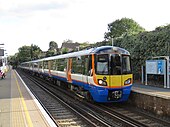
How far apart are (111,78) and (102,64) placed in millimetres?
748

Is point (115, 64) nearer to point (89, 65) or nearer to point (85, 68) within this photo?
point (89, 65)

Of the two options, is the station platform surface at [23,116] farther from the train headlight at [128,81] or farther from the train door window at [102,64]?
the train headlight at [128,81]

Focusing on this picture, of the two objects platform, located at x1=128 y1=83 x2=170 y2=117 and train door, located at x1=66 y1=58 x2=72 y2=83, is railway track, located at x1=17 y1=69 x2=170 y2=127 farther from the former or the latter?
train door, located at x1=66 y1=58 x2=72 y2=83

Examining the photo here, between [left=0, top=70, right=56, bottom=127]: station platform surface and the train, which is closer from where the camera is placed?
[left=0, top=70, right=56, bottom=127]: station platform surface

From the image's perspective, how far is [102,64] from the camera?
11961 millimetres

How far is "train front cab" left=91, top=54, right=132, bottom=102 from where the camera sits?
11688mm

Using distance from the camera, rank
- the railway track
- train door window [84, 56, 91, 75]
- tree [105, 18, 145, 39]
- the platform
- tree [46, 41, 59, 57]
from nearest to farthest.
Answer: the railway track, the platform, train door window [84, 56, 91, 75], tree [46, 41, 59, 57], tree [105, 18, 145, 39]

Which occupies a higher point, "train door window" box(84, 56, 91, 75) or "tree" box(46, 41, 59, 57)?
"tree" box(46, 41, 59, 57)

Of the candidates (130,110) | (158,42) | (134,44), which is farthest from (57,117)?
(134,44)

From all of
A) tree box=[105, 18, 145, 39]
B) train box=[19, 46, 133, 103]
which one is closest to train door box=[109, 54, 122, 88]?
train box=[19, 46, 133, 103]

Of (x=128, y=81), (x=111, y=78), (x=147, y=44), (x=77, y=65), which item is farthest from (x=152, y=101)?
(x=147, y=44)

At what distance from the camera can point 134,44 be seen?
19.9 meters

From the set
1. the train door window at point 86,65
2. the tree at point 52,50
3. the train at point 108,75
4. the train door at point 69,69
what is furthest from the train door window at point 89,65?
Result: the tree at point 52,50

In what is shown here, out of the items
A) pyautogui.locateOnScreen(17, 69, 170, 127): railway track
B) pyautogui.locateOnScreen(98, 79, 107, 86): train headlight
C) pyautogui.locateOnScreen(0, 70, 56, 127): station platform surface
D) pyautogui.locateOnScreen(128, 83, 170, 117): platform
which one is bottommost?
pyautogui.locateOnScreen(17, 69, 170, 127): railway track
